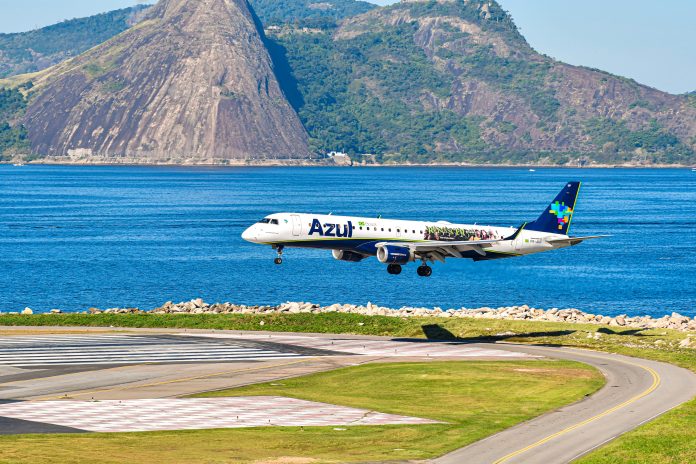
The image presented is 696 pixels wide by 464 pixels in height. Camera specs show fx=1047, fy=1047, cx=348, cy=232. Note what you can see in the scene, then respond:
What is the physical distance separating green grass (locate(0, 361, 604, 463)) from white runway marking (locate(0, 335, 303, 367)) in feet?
32.9

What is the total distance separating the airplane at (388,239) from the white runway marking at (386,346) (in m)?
5.90

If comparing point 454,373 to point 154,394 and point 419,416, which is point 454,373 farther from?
point 154,394

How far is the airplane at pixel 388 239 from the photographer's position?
7969 centimetres

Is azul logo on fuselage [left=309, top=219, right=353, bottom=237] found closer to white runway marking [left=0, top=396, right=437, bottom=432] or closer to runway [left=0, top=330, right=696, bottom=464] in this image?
runway [left=0, top=330, right=696, bottom=464]

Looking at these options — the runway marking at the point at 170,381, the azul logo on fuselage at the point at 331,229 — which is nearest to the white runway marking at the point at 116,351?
the runway marking at the point at 170,381

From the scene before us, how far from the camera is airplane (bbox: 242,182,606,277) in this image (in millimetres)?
79688

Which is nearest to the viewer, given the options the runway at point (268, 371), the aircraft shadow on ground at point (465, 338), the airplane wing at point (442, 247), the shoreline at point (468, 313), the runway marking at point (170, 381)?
the runway at point (268, 371)

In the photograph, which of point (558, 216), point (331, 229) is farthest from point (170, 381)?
point (558, 216)

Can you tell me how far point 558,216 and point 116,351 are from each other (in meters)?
45.5

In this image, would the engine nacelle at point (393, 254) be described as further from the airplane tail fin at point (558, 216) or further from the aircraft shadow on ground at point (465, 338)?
the airplane tail fin at point (558, 216)

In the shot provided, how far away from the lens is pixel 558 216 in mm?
99062

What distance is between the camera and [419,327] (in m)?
86.5

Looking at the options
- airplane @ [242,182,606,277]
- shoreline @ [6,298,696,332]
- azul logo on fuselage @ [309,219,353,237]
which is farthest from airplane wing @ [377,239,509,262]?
shoreline @ [6,298,696,332]

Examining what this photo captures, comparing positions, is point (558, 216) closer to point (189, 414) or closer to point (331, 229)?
point (331, 229)
